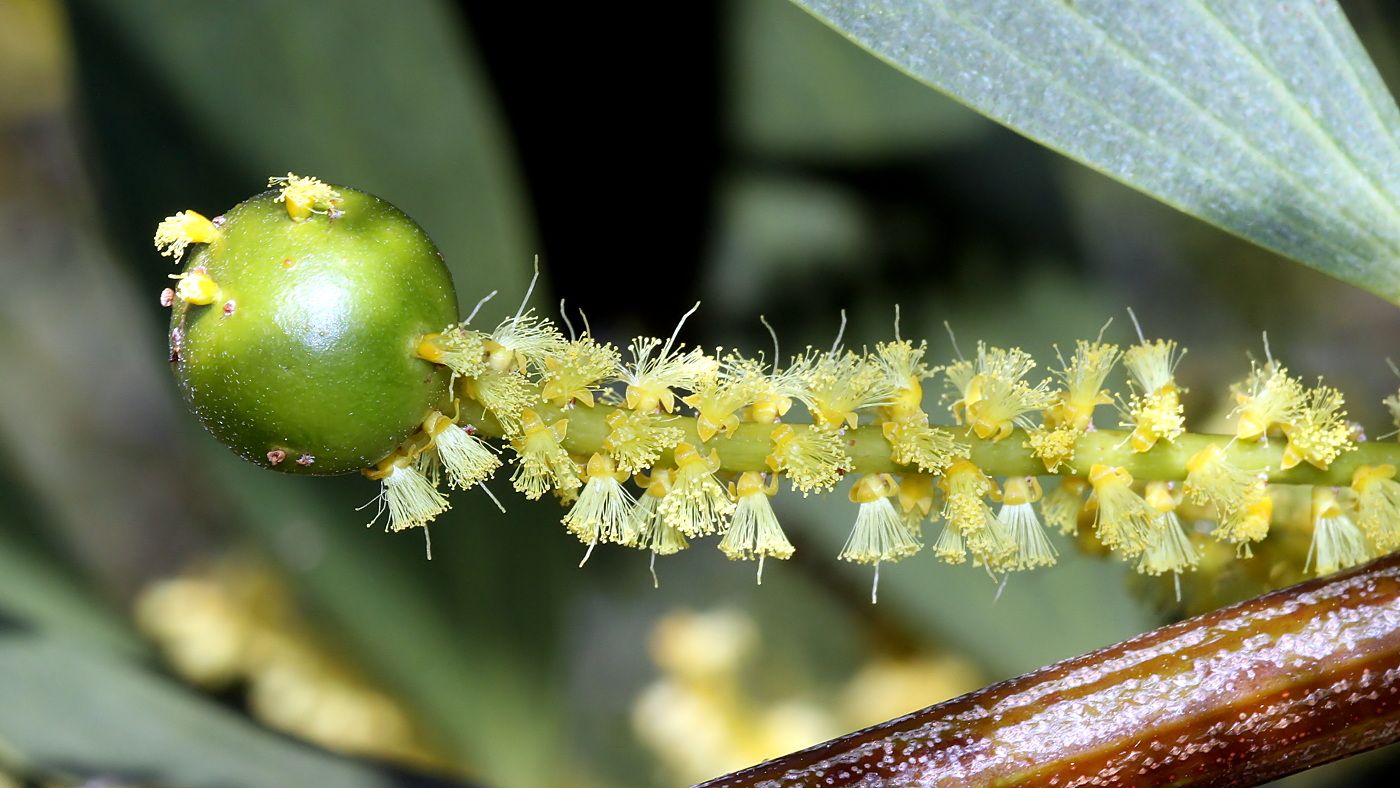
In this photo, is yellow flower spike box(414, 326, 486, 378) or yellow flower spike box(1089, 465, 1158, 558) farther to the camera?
yellow flower spike box(1089, 465, 1158, 558)

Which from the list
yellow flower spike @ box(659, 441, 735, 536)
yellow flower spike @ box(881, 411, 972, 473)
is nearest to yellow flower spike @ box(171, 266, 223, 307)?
yellow flower spike @ box(659, 441, 735, 536)

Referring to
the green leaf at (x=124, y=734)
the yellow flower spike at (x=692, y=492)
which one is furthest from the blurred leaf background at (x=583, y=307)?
the yellow flower spike at (x=692, y=492)

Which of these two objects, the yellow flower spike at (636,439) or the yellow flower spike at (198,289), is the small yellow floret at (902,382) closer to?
the yellow flower spike at (636,439)

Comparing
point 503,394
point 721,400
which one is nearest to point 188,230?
point 503,394

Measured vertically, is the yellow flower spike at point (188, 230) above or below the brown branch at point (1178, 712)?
above

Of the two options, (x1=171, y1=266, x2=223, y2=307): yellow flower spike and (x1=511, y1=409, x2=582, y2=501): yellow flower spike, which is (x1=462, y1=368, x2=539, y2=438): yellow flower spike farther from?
(x1=171, y1=266, x2=223, y2=307): yellow flower spike

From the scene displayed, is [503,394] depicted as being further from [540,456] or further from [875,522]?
[875,522]
